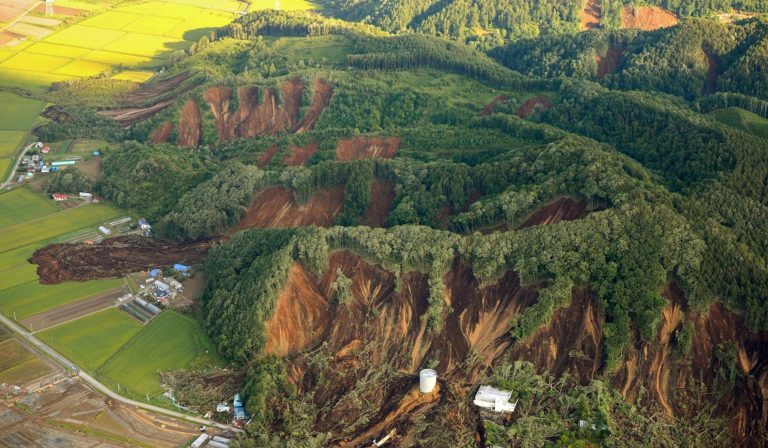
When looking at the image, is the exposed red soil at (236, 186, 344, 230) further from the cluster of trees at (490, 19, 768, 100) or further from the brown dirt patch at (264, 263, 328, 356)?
the cluster of trees at (490, 19, 768, 100)

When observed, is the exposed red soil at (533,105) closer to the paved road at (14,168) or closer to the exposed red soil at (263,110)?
the exposed red soil at (263,110)

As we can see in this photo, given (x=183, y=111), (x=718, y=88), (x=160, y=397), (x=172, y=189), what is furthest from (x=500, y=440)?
(x=718, y=88)

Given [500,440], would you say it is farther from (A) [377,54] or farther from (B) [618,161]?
(A) [377,54]

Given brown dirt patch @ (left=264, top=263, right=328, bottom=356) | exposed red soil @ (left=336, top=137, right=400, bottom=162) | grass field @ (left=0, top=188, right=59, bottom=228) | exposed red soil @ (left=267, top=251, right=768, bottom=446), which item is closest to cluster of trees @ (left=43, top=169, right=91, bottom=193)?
grass field @ (left=0, top=188, right=59, bottom=228)

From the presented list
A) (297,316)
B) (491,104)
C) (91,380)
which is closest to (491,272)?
(297,316)

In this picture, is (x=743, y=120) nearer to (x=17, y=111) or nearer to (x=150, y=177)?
(x=150, y=177)

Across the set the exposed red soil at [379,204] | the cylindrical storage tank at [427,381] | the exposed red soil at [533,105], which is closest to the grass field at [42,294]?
the exposed red soil at [379,204]
